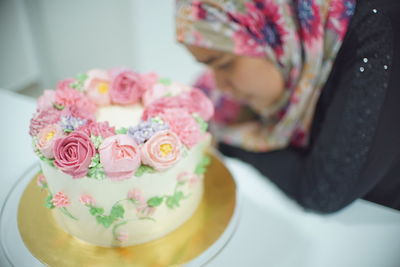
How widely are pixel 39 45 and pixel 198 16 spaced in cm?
136

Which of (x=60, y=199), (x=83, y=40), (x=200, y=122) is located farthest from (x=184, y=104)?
(x=83, y=40)

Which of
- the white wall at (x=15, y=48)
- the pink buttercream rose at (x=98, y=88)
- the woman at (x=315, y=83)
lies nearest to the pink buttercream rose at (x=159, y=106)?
the pink buttercream rose at (x=98, y=88)

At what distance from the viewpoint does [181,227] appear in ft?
2.48

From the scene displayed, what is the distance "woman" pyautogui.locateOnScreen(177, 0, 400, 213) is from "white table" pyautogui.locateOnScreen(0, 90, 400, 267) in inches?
1.4

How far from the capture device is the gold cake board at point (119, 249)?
2.24 ft

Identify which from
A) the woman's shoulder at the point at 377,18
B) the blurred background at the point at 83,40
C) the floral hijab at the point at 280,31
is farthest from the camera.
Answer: the blurred background at the point at 83,40

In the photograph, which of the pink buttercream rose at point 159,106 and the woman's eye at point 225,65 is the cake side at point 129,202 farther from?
the woman's eye at point 225,65

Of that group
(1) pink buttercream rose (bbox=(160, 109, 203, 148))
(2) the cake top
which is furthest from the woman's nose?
(1) pink buttercream rose (bbox=(160, 109, 203, 148))

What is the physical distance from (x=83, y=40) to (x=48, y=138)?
4.91 feet

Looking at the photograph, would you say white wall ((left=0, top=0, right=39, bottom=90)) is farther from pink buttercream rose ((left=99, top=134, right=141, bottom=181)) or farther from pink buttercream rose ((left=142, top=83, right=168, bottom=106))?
pink buttercream rose ((left=99, top=134, right=141, bottom=181))

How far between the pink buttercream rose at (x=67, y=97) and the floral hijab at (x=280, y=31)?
285 mm

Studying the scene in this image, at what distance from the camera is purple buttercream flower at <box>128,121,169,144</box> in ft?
2.09

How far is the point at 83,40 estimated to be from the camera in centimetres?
201

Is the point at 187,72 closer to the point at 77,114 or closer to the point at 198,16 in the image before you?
the point at 198,16
